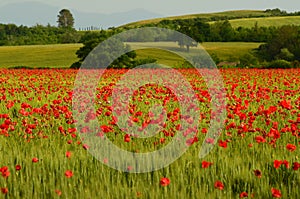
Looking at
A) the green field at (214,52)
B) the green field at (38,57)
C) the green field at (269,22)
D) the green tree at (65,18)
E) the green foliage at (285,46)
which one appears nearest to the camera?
the green foliage at (285,46)

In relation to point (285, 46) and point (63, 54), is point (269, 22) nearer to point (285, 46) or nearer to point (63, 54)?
point (63, 54)

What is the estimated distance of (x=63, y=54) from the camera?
6931cm

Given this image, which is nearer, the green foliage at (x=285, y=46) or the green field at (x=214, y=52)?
the green foliage at (x=285, y=46)

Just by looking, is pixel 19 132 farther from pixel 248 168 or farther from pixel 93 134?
pixel 248 168

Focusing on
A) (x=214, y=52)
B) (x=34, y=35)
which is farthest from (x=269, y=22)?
(x=34, y=35)

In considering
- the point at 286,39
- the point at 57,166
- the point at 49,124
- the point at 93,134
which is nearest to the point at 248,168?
the point at 57,166

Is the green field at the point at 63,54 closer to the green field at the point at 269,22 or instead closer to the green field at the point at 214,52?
the green field at the point at 214,52

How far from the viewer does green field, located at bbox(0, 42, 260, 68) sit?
62188 millimetres

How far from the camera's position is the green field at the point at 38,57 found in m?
62.4

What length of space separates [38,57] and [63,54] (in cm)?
368

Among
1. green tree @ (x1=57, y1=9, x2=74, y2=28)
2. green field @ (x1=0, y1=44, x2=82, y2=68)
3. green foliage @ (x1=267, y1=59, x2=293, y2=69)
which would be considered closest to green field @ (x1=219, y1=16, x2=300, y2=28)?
green field @ (x1=0, y1=44, x2=82, y2=68)

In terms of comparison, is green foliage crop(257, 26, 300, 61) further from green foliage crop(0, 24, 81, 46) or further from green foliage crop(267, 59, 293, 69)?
green foliage crop(0, 24, 81, 46)

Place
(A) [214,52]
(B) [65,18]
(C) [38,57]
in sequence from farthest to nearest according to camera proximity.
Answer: (B) [65,18] < (C) [38,57] < (A) [214,52]

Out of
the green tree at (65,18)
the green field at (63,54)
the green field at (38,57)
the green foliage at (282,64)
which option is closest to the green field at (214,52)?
the green field at (63,54)
